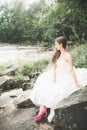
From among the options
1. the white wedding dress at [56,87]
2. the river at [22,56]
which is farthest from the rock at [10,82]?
the white wedding dress at [56,87]

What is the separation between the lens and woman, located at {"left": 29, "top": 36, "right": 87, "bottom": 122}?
5781mm

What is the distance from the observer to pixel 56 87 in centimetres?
595

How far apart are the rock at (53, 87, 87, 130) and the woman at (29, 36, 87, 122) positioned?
341 millimetres

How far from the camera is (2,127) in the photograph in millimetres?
5957

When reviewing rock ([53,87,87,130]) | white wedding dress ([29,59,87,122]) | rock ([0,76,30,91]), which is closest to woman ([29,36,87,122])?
white wedding dress ([29,59,87,122])

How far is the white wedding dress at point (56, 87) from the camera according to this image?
5.77 metres

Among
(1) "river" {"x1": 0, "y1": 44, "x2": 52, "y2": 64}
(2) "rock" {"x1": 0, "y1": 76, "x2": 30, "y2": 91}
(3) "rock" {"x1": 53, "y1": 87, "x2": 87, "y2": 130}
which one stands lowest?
(1) "river" {"x1": 0, "y1": 44, "x2": 52, "y2": 64}

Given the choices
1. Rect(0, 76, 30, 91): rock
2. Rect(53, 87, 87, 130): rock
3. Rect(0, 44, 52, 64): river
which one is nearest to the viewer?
Rect(53, 87, 87, 130): rock

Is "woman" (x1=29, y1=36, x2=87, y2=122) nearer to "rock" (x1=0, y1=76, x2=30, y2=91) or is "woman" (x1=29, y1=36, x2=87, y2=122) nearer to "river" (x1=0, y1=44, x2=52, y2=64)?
"rock" (x1=0, y1=76, x2=30, y2=91)

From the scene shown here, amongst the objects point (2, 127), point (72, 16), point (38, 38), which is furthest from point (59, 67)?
point (38, 38)

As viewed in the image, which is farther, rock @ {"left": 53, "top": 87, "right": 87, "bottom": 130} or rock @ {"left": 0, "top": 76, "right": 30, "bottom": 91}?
rock @ {"left": 0, "top": 76, "right": 30, "bottom": 91}

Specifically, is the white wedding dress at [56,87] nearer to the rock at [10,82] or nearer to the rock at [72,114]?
the rock at [72,114]

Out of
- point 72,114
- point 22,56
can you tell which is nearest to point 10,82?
point 72,114

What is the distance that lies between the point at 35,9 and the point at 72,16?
11898mm
